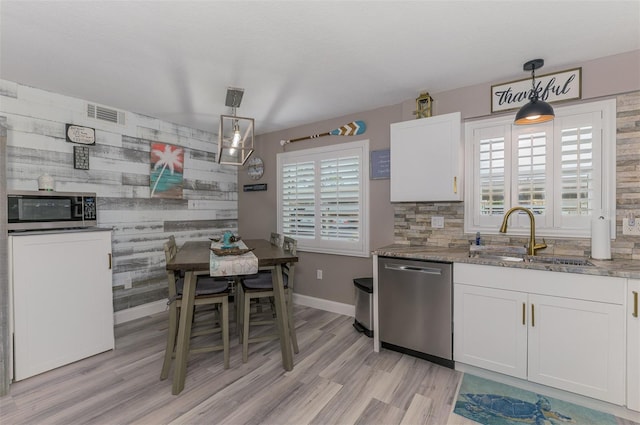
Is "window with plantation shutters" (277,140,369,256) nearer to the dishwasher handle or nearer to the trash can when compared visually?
the trash can

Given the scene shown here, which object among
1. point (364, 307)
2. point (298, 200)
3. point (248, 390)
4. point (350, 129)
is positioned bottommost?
point (248, 390)

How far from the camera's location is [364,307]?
9.91 ft

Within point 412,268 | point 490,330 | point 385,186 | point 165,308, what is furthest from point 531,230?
point 165,308

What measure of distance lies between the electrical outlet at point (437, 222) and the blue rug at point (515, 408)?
1.35m

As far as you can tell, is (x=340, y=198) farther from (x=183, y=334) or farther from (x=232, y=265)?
(x=183, y=334)

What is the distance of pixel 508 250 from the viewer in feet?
8.20

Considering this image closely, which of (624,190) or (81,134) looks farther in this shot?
(81,134)

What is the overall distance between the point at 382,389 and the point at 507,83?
8.92 feet

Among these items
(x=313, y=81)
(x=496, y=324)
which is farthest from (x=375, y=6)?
(x=496, y=324)

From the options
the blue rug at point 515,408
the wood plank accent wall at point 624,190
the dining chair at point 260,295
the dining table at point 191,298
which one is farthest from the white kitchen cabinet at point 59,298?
the wood plank accent wall at point 624,190

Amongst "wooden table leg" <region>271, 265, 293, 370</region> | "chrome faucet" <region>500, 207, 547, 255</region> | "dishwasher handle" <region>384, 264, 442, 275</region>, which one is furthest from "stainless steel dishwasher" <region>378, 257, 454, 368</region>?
"wooden table leg" <region>271, 265, 293, 370</region>

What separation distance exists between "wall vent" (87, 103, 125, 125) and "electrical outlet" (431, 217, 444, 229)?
355cm

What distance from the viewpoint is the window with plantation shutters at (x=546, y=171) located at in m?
2.23

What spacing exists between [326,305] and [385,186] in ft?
5.51
